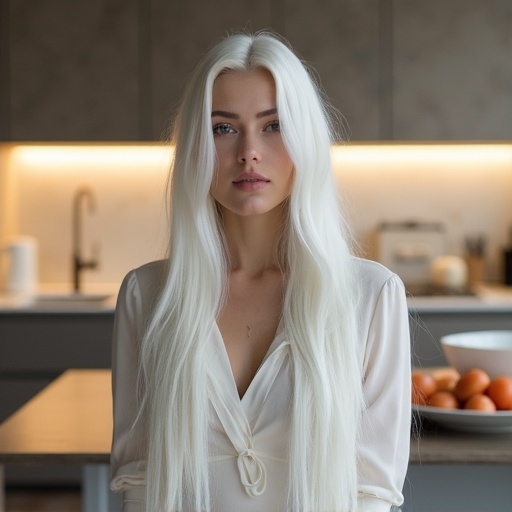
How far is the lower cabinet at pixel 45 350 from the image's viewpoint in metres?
3.93

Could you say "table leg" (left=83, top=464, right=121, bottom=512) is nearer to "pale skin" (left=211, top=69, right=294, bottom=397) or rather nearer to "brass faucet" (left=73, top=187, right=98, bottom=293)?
"pale skin" (left=211, top=69, right=294, bottom=397)

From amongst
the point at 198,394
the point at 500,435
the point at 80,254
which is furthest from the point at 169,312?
the point at 80,254

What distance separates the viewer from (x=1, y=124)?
4.17m

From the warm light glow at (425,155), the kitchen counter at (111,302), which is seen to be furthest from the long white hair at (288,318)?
the warm light glow at (425,155)

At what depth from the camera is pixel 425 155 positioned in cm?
450

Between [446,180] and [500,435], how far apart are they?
2692mm

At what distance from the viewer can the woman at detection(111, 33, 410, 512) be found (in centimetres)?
156

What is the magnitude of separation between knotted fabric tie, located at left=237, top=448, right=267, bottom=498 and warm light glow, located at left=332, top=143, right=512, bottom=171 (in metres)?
3.05

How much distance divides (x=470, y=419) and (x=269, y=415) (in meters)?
0.56

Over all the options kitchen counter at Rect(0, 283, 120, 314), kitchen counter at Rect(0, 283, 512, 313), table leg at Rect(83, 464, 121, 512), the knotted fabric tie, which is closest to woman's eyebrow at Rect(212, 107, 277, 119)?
the knotted fabric tie

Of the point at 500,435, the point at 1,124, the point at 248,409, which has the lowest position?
the point at 500,435

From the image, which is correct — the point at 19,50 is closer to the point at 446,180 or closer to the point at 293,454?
the point at 446,180

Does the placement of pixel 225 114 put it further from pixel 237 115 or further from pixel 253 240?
pixel 253 240

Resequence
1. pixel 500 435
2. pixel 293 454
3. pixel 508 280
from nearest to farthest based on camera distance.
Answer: pixel 293 454 → pixel 500 435 → pixel 508 280
